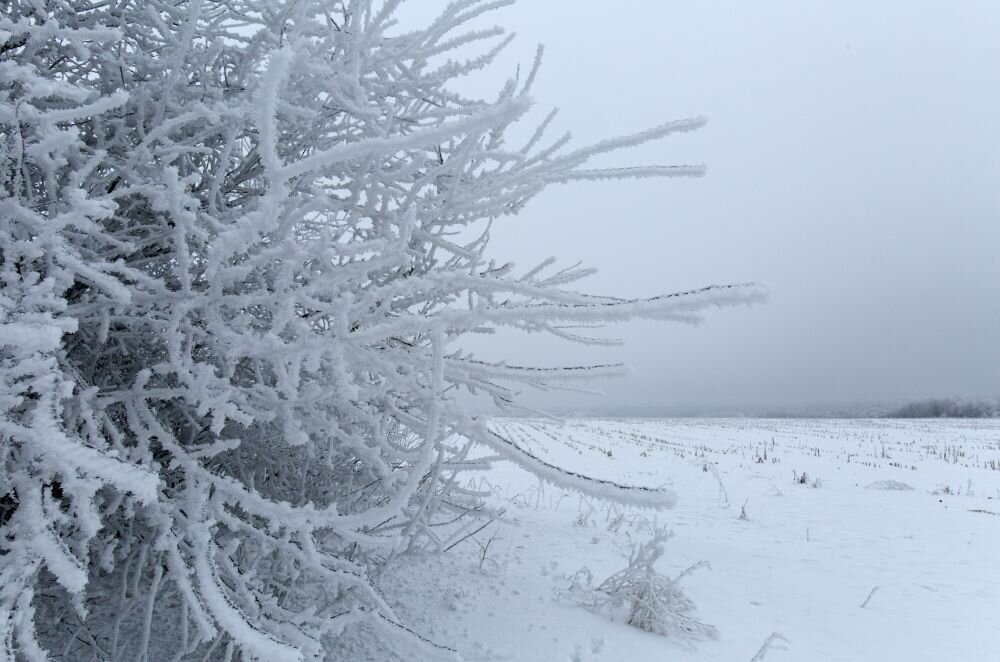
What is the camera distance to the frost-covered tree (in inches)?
38.7

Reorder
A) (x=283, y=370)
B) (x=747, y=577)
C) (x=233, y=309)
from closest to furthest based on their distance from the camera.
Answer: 1. (x=283, y=370)
2. (x=233, y=309)
3. (x=747, y=577)

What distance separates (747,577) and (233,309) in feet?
12.0

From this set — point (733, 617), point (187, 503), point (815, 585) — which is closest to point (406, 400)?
point (187, 503)

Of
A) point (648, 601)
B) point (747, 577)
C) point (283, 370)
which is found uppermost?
point (283, 370)

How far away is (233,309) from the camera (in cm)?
154

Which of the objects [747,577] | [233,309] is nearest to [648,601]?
[747,577]

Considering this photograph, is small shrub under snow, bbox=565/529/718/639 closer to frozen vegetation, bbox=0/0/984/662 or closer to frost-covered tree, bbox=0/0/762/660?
frozen vegetation, bbox=0/0/984/662

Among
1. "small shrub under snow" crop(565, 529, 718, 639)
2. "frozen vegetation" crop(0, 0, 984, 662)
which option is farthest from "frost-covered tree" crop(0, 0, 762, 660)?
"small shrub under snow" crop(565, 529, 718, 639)

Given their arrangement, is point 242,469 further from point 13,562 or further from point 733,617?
point 733,617

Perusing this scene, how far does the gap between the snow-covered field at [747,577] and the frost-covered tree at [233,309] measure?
22.2 inches

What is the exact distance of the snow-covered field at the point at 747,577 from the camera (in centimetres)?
271

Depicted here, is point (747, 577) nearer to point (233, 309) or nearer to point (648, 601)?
point (648, 601)

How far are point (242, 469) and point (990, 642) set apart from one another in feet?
12.2

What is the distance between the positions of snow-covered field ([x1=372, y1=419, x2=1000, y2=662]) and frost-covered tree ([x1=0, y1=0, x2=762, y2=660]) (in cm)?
56
